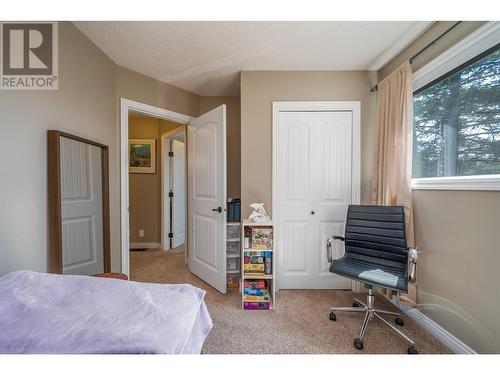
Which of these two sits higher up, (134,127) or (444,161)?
(134,127)

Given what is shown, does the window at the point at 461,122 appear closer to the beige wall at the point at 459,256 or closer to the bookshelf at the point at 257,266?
the beige wall at the point at 459,256

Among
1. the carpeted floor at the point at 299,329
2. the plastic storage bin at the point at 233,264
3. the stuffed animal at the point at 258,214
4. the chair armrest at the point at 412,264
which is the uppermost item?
the stuffed animal at the point at 258,214

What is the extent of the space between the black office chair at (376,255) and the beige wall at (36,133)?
2201mm

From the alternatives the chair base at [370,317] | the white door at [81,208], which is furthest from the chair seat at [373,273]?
the white door at [81,208]

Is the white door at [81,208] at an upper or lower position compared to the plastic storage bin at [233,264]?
upper

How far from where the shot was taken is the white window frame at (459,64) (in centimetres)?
122

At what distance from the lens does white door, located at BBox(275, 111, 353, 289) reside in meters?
2.25

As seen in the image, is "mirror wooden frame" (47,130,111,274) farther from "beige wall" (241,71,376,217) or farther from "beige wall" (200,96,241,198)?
"beige wall" (200,96,241,198)

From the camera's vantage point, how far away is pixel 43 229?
4.61 feet

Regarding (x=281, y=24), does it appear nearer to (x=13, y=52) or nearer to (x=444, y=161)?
(x=444, y=161)

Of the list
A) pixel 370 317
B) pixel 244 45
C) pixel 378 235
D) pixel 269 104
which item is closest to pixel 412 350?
pixel 370 317

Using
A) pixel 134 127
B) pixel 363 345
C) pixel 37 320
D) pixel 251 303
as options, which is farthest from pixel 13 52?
pixel 363 345
